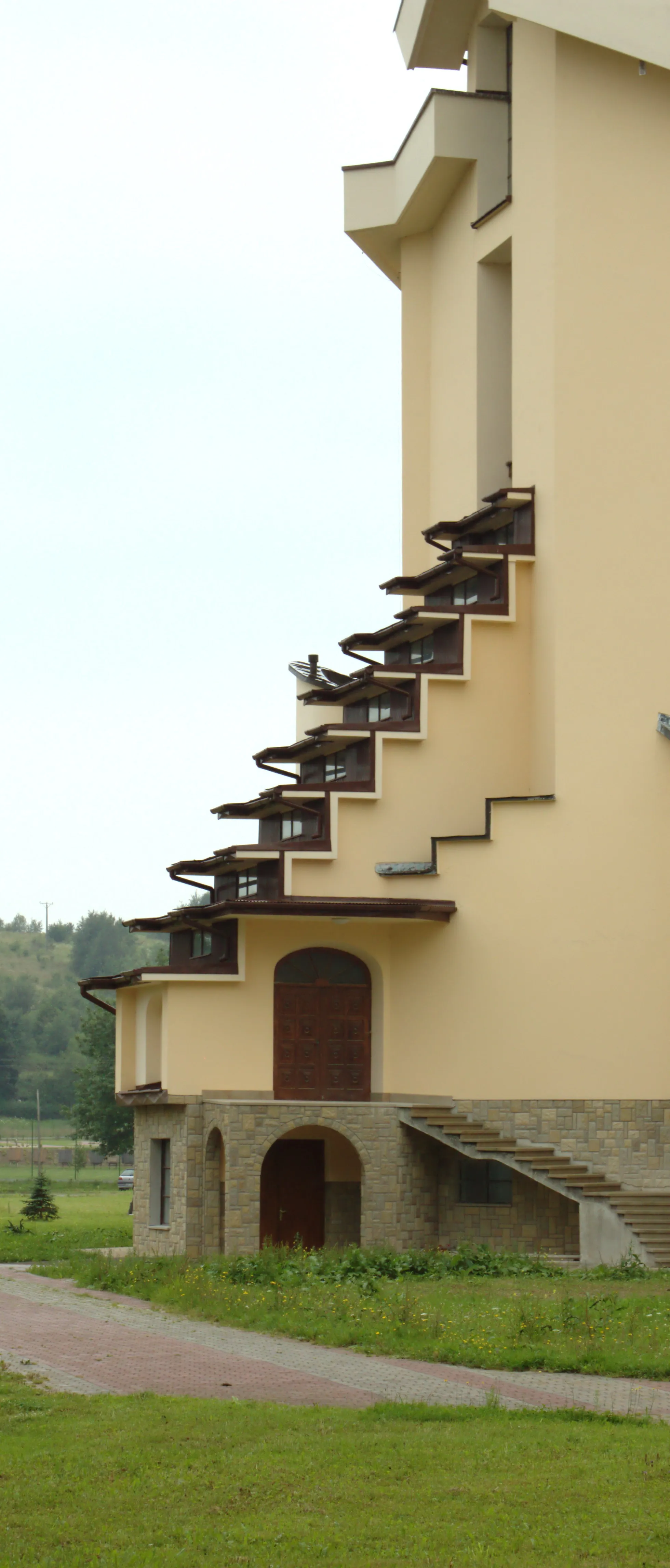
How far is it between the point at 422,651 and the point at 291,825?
4072 millimetres

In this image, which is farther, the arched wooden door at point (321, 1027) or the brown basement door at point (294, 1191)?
the brown basement door at point (294, 1191)

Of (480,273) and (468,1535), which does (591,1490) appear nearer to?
(468,1535)

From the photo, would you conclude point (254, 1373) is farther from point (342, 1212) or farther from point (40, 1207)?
point (40, 1207)

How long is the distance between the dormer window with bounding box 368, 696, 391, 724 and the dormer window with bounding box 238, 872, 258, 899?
4.07 metres

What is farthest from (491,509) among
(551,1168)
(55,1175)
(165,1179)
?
(55,1175)

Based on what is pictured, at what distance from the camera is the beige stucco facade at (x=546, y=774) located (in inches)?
1094

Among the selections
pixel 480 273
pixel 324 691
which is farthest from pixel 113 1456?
pixel 480 273

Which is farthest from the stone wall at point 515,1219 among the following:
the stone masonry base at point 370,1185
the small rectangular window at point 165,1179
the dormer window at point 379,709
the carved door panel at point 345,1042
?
the dormer window at point 379,709

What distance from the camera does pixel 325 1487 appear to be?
1030 cm

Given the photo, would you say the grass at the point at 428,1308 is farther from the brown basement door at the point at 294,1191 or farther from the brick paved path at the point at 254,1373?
the brown basement door at the point at 294,1191

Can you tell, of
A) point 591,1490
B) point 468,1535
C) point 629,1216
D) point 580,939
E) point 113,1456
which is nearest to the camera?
point 468,1535

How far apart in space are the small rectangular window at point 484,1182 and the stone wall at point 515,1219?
0.32 ft

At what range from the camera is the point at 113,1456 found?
11.1 m

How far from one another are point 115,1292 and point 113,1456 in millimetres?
13576
